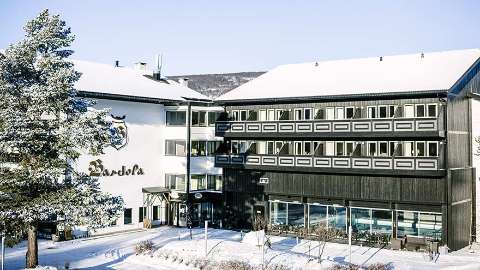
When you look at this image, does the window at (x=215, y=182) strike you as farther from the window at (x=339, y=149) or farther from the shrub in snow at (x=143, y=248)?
the shrub in snow at (x=143, y=248)

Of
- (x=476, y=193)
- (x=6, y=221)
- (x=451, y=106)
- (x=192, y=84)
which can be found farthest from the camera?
(x=192, y=84)

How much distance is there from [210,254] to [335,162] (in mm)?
13067

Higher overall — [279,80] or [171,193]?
[279,80]

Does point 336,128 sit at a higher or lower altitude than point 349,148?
higher

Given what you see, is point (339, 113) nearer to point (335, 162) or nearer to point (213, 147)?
point (335, 162)

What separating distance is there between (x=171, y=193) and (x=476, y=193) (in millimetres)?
25642

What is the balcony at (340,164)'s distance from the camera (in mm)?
40500

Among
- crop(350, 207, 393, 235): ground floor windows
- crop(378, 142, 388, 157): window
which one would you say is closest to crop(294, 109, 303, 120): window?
crop(378, 142, 388, 157): window

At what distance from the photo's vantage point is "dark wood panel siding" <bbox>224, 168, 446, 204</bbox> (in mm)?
41250

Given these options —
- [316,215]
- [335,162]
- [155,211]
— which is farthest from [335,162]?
[155,211]

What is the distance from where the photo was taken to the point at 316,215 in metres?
46.7

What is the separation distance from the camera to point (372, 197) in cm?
4344

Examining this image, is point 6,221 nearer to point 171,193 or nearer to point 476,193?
point 171,193

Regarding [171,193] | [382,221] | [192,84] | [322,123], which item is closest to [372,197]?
[382,221]
